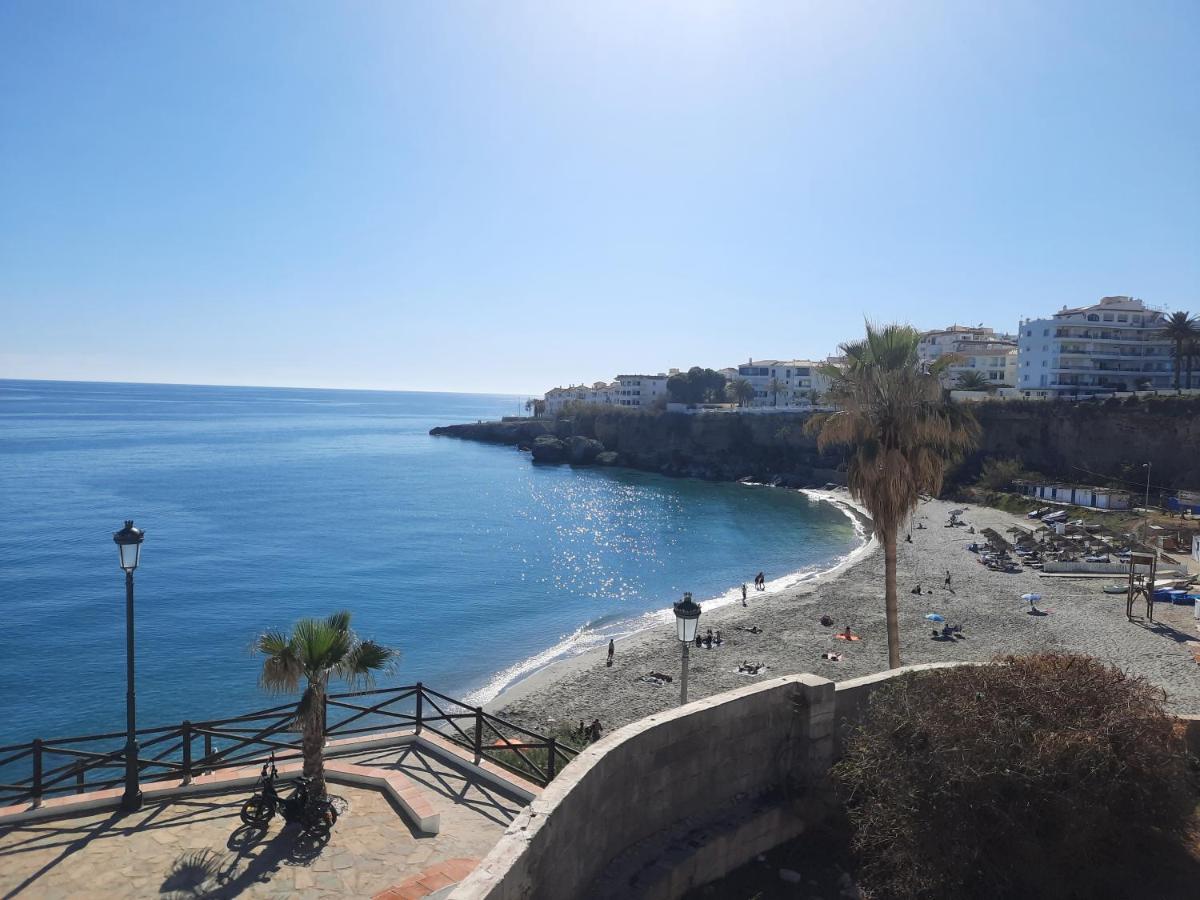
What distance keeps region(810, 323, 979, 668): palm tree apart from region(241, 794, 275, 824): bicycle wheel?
34.6 ft

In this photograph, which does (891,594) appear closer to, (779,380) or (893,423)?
(893,423)

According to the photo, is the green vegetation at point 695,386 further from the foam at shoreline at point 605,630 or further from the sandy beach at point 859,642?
the sandy beach at point 859,642

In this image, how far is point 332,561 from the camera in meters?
51.2

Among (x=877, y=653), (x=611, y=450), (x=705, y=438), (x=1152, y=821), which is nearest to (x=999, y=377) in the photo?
(x=705, y=438)

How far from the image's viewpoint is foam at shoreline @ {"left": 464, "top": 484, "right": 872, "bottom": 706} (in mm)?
31006

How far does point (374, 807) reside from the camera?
10102mm

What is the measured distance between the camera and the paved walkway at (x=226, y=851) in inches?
324

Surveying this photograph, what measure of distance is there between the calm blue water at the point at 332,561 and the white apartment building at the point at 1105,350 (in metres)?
34.8

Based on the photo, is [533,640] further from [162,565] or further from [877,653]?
[162,565]

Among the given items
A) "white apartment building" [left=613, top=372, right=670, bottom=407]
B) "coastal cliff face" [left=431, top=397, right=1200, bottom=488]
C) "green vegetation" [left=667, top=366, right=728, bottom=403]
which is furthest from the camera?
"white apartment building" [left=613, top=372, right=670, bottom=407]

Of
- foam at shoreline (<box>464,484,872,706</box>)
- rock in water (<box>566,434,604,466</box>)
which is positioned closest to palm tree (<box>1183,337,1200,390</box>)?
foam at shoreline (<box>464,484,872,706</box>)

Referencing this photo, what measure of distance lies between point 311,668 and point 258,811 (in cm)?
177

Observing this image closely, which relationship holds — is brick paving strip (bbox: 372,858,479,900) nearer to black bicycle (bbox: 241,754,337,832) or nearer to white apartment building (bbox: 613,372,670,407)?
black bicycle (bbox: 241,754,337,832)

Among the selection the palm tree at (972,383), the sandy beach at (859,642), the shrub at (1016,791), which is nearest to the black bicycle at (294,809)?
the shrub at (1016,791)
